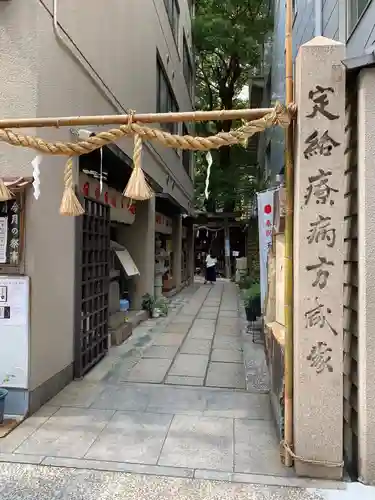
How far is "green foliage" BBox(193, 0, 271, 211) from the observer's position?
873 inches

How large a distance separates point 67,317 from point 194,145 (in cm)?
358

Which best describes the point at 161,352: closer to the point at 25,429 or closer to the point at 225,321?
the point at 25,429

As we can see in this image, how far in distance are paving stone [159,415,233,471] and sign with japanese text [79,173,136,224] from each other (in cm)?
390

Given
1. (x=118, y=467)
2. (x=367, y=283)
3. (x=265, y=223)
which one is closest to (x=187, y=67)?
(x=265, y=223)

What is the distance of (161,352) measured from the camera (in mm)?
8102

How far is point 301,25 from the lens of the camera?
36.9 feet

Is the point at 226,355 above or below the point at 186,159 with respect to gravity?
below

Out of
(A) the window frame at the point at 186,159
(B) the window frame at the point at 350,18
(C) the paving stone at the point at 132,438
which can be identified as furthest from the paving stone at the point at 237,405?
(A) the window frame at the point at 186,159

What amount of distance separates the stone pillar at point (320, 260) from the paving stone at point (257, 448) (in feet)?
1.01

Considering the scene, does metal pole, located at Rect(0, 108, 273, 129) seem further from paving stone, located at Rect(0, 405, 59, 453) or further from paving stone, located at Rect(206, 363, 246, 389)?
paving stone, located at Rect(206, 363, 246, 389)

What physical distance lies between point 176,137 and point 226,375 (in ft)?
14.3

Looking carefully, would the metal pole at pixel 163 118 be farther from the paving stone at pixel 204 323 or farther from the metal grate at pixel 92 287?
the paving stone at pixel 204 323

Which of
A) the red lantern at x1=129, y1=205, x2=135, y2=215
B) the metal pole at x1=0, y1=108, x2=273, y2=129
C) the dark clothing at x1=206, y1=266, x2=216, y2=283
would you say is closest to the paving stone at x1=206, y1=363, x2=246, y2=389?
the metal pole at x1=0, y1=108, x2=273, y2=129

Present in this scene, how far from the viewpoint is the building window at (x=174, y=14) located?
1488 cm
